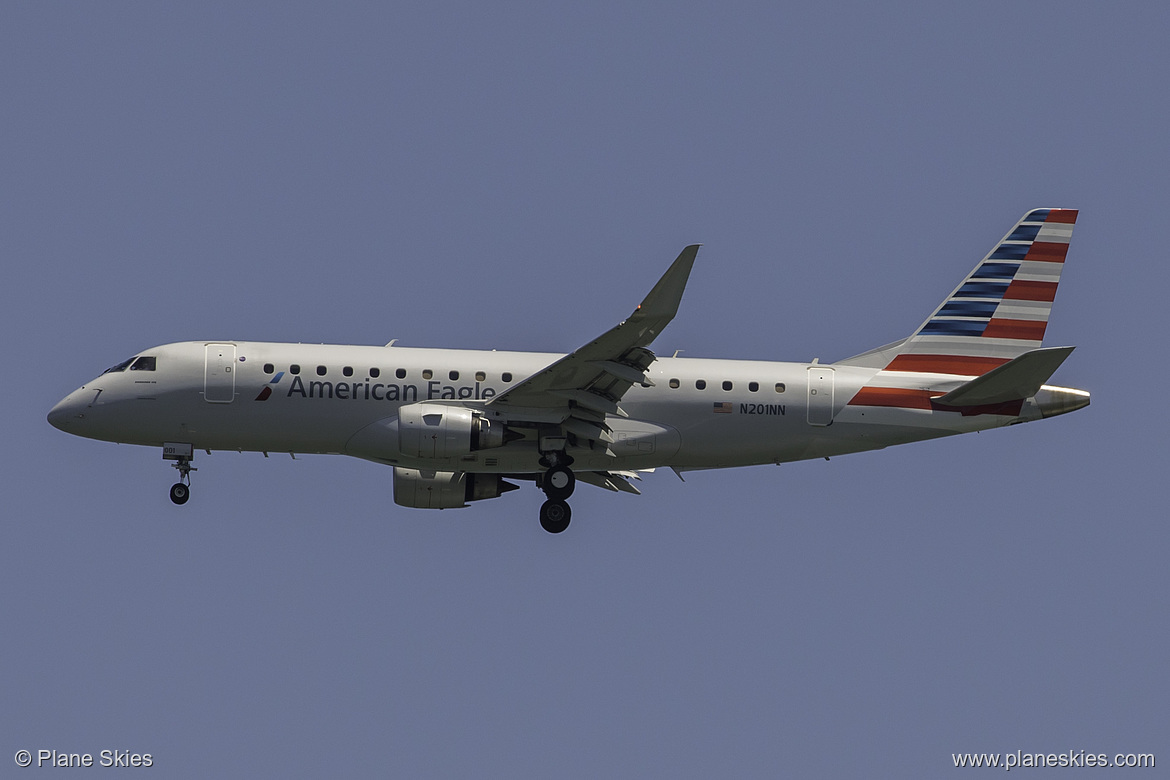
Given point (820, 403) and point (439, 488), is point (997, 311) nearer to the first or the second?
point (820, 403)

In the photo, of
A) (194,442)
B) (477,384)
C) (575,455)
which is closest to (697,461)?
(575,455)

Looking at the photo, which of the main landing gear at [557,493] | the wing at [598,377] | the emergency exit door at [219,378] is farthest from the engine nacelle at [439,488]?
the emergency exit door at [219,378]

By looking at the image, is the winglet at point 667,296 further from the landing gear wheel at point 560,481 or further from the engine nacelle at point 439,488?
the engine nacelle at point 439,488

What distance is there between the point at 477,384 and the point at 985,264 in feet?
46.9

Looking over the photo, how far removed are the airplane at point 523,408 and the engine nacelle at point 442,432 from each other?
0.03m

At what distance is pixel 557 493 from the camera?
1421 inches

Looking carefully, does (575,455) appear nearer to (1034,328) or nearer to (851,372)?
(851,372)

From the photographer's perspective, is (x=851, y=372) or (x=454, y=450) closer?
(x=454, y=450)

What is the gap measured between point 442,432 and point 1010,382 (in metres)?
13.8

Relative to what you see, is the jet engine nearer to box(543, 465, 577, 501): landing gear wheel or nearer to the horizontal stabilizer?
box(543, 465, 577, 501): landing gear wheel

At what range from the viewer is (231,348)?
119 feet

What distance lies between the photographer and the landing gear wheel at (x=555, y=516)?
119 ft

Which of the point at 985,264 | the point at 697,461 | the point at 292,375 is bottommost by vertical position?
the point at 697,461

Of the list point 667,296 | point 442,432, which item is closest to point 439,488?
point 442,432
